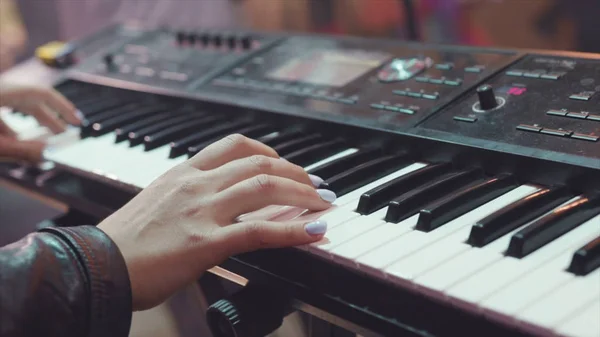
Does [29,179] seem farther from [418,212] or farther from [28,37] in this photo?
[28,37]

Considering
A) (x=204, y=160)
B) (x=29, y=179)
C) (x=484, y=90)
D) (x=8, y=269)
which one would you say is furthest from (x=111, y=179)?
(x=484, y=90)

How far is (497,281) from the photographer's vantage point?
65 cm

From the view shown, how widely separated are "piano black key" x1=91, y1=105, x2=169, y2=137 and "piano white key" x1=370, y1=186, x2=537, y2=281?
32.2 inches

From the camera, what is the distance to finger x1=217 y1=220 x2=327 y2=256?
79cm

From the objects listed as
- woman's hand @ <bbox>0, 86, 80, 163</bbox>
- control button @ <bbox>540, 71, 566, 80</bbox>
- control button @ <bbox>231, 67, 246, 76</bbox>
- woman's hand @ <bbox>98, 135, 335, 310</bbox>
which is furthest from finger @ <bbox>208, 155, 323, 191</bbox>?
woman's hand @ <bbox>0, 86, 80, 163</bbox>

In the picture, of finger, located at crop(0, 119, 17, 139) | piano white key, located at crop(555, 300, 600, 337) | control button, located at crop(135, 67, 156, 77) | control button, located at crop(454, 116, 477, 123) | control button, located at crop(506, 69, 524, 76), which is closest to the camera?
piano white key, located at crop(555, 300, 600, 337)

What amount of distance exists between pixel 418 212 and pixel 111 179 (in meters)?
0.55

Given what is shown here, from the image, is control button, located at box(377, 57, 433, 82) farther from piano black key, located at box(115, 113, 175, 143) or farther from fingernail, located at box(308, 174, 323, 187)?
piano black key, located at box(115, 113, 175, 143)

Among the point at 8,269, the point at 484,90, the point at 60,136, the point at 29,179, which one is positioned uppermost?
the point at 484,90

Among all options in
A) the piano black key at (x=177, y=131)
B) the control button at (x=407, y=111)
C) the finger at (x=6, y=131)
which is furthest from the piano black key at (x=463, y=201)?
the finger at (x=6, y=131)

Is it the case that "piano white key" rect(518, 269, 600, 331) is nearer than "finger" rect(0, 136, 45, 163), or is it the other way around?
"piano white key" rect(518, 269, 600, 331)

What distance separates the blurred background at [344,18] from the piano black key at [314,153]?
0.51m

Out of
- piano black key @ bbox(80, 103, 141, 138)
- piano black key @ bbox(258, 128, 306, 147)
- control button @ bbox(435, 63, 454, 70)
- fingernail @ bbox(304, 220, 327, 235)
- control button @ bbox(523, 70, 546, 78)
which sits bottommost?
piano black key @ bbox(80, 103, 141, 138)

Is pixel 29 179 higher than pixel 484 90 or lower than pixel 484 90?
lower
